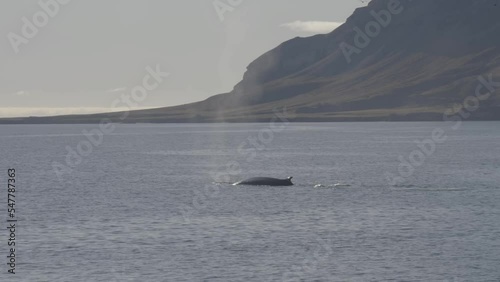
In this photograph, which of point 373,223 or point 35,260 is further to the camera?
point 373,223

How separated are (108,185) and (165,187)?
9459 millimetres

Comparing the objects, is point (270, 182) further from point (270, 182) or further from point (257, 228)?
point (257, 228)

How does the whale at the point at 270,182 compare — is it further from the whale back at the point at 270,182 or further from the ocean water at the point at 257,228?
the ocean water at the point at 257,228

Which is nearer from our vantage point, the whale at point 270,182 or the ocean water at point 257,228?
the ocean water at point 257,228

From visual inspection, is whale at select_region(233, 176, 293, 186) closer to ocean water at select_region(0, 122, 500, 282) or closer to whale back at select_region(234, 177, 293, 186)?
whale back at select_region(234, 177, 293, 186)

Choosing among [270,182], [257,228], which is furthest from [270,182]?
[257,228]

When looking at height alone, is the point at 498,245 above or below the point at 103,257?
below

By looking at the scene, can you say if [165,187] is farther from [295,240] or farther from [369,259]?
[369,259]

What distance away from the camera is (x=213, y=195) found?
114m

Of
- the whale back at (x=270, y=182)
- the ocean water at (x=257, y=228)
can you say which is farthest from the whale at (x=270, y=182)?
the ocean water at (x=257, y=228)

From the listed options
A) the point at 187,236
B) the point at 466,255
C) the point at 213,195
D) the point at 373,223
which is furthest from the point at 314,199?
the point at 466,255

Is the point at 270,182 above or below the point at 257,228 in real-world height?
below

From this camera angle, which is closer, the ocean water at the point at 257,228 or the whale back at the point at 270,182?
the ocean water at the point at 257,228

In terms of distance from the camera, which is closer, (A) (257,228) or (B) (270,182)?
(A) (257,228)
